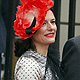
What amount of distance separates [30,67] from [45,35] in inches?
14.4

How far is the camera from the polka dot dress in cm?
204

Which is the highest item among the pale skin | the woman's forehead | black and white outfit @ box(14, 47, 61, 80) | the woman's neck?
the woman's forehead

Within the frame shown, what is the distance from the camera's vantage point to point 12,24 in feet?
13.7

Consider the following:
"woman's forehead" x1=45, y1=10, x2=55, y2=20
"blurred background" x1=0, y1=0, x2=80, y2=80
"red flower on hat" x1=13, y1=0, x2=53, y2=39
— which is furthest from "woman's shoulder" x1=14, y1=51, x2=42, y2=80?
"blurred background" x1=0, y1=0, x2=80, y2=80

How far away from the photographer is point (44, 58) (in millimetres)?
2264

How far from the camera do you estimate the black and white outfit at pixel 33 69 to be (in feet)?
6.71

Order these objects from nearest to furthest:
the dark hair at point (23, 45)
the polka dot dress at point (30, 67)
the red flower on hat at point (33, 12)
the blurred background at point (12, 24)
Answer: the polka dot dress at point (30, 67), the red flower on hat at point (33, 12), the dark hair at point (23, 45), the blurred background at point (12, 24)

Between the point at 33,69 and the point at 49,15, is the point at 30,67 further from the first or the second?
the point at 49,15

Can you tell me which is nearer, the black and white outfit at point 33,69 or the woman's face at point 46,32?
the black and white outfit at point 33,69

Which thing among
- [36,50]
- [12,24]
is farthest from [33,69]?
[12,24]

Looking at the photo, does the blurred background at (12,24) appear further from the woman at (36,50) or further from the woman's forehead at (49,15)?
the woman's forehead at (49,15)

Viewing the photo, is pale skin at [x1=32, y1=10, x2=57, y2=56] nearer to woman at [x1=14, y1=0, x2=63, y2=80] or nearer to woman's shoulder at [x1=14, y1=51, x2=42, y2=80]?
woman at [x1=14, y1=0, x2=63, y2=80]

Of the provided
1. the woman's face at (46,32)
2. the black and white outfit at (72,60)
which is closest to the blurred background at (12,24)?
the woman's face at (46,32)

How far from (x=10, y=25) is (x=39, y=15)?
77.9 inches
